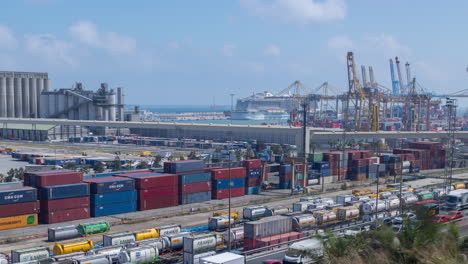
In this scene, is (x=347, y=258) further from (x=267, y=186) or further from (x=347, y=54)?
(x=347, y=54)

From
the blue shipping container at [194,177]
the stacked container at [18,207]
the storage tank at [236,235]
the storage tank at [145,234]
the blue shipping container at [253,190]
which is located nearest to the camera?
the storage tank at [236,235]

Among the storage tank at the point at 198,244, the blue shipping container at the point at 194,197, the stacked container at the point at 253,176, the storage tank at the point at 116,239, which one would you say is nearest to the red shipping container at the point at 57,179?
the blue shipping container at the point at 194,197

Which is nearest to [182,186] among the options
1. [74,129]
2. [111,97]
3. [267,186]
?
[267,186]

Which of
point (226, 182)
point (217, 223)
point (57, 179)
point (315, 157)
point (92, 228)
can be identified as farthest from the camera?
point (315, 157)

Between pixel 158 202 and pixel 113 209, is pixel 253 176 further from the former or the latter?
pixel 113 209

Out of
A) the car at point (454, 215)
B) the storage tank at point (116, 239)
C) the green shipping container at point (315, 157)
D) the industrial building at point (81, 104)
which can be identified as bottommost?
the storage tank at point (116, 239)

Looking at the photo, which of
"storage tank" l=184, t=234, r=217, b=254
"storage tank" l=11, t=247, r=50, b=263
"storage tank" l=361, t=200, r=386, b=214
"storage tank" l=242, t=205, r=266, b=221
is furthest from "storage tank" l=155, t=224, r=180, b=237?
"storage tank" l=361, t=200, r=386, b=214

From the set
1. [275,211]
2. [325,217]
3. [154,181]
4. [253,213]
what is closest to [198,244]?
[253,213]

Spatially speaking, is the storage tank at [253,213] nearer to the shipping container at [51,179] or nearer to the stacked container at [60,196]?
the stacked container at [60,196]
